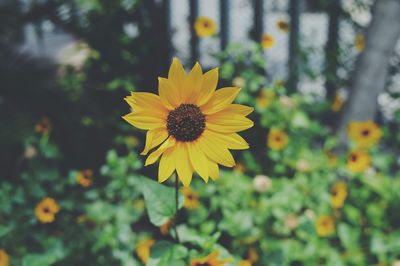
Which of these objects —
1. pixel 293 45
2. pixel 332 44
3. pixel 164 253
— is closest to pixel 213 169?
pixel 164 253

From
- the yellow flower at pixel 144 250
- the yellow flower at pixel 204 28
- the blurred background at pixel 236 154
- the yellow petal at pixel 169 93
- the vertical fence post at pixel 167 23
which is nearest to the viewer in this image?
the yellow petal at pixel 169 93

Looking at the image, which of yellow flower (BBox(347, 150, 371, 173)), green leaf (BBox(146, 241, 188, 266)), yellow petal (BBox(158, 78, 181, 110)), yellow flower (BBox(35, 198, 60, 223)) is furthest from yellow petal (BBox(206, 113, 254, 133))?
yellow flower (BBox(347, 150, 371, 173))

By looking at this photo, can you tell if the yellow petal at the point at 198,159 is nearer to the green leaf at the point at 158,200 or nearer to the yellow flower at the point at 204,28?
the green leaf at the point at 158,200

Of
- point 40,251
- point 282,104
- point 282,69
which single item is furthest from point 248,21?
point 40,251

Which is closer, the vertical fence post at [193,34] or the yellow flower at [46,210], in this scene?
the yellow flower at [46,210]

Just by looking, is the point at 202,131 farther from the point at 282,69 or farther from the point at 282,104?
the point at 282,69

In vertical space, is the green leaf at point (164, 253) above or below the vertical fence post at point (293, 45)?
below

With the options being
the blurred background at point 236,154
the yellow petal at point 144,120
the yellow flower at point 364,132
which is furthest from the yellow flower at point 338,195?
the yellow petal at point 144,120
